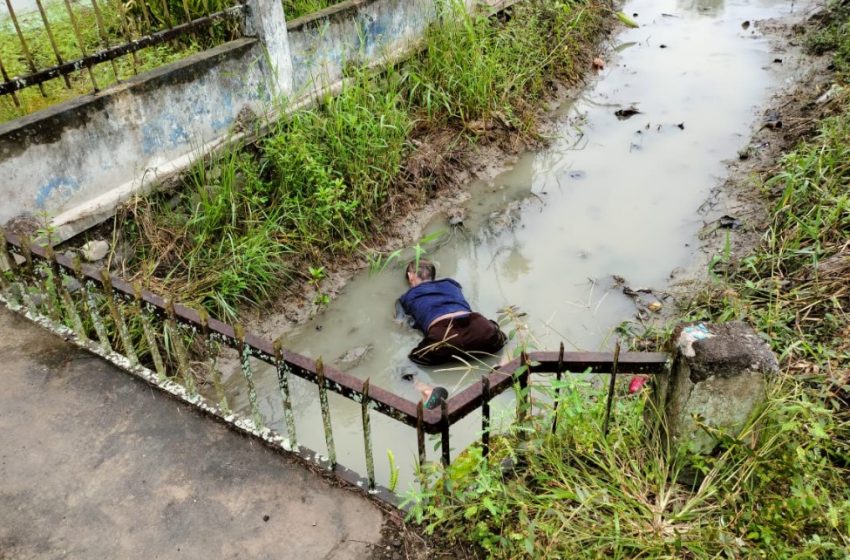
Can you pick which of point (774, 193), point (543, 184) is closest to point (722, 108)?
point (774, 193)

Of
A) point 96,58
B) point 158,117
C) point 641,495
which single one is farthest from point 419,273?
point 641,495

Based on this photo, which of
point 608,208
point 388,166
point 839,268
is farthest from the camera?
point 608,208

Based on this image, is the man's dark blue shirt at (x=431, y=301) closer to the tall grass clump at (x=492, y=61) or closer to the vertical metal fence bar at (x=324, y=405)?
the vertical metal fence bar at (x=324, y=405)

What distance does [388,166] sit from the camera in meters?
5.67

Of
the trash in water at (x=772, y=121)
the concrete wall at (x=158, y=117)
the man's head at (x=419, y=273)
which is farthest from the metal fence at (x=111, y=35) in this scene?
the trash in water at (x=772, y=121)

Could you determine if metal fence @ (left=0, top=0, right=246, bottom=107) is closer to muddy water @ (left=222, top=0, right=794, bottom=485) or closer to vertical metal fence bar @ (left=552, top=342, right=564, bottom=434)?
muddy water @ (left=222, top=0, right=794, bottom=485)

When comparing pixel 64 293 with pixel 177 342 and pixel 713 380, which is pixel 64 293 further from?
pixel 713 380

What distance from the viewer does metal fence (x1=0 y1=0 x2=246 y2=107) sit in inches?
170

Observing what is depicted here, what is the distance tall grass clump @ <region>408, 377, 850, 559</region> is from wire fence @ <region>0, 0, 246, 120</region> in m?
3.29

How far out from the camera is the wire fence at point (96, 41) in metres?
4.09

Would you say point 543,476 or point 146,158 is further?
point 146,158

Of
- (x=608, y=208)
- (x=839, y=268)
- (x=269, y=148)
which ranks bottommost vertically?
(x=608, y=208)

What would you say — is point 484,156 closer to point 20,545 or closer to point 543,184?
point 543,184

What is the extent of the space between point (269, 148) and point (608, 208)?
3.07 meters
